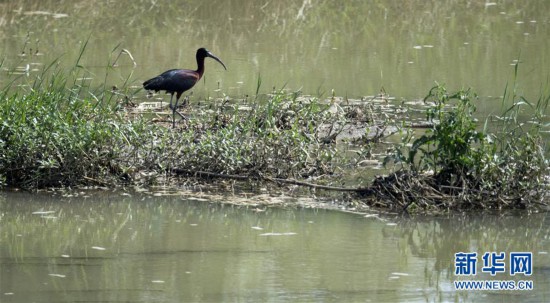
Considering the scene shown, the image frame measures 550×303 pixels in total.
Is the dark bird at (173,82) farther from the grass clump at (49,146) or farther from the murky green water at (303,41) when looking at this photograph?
the grass clump at (49,146)

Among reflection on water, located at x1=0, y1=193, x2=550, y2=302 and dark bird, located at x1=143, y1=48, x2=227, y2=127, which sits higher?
dark bird, located at x1=143, y1=48, x2=227, y2=127

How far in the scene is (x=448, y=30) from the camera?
1562 cm

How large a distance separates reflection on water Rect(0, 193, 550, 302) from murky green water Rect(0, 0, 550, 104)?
3.25 m

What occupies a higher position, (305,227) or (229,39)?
(229,39)

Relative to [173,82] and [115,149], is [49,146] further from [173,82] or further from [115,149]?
[173,82]

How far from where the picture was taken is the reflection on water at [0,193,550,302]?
6.27m

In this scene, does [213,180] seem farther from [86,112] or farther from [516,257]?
[516,257]

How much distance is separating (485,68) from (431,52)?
114 cm

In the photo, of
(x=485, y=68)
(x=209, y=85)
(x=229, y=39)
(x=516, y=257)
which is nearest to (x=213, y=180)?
(x=516, y=257)

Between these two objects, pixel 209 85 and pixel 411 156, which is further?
pixel 209 85

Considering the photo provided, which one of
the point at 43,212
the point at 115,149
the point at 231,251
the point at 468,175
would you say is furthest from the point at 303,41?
the point at 231,251

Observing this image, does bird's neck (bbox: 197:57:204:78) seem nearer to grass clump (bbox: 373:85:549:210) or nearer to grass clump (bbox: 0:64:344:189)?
grass clump (bbox: 0:64:344:189)

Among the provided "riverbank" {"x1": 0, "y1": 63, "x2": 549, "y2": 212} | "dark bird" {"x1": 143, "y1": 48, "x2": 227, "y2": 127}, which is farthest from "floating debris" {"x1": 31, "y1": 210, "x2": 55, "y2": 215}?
"dark bird" {"x1": 143, "y1": 48, "x2": 227, "y2": 127}

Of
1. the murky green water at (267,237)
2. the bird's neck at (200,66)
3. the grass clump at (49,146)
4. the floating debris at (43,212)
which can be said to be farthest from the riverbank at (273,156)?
the bird's neck at (200,66)
